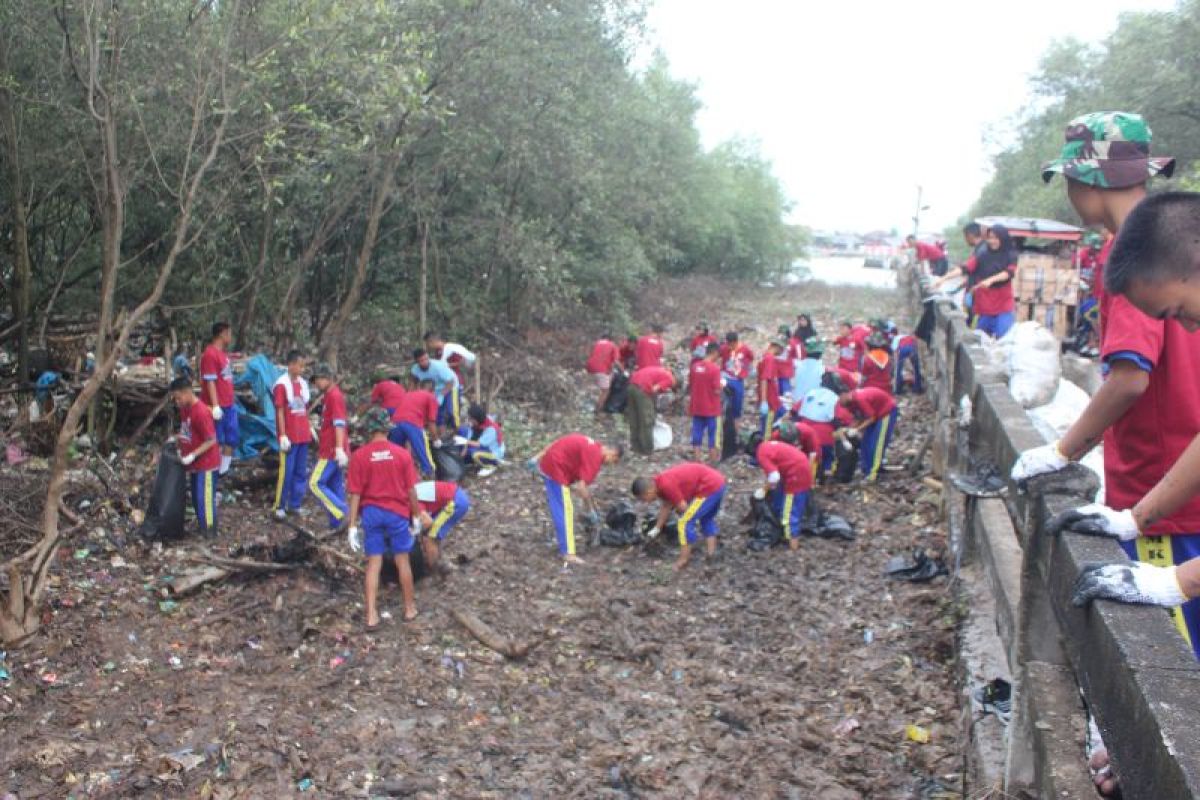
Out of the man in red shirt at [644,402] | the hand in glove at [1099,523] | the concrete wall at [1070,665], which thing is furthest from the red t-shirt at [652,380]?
the hand in glove at [1099,523]

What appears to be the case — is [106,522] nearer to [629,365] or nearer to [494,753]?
[494,753]

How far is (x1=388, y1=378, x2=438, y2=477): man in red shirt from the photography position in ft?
34.4

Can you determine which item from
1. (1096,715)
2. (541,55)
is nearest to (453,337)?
(541,55)

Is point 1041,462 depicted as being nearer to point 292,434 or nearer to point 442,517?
point 442,517

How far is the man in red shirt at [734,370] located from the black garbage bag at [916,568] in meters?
4.89

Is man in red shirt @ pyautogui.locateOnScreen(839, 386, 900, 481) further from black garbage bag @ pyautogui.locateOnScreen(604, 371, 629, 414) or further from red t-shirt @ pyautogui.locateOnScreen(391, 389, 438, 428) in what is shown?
red t-shirt @ pyautogui.locateOnScreen(391, 389, 438, 428)

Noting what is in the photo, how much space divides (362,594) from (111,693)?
207cm

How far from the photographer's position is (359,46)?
9.38 metres

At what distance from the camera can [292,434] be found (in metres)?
9.37

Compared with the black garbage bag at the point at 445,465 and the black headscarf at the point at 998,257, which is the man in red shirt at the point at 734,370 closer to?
the black headscarf at the point at 998,257

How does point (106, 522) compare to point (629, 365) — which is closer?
point (106, 522)

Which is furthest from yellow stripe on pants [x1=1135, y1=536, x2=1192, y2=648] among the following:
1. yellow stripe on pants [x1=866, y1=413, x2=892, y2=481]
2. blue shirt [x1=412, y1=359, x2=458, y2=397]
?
blue shirt [x1=412, y1=359, x2=458, y2=397]

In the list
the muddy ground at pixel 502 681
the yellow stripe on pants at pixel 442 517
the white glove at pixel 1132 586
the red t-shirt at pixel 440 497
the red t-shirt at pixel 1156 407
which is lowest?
the muddy ground at pixel 502 681

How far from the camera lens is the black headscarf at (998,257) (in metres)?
9.73
